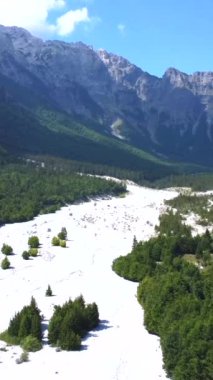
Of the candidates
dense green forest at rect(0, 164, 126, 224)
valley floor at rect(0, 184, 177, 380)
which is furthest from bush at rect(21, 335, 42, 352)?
dense green forest at rect(0, 164, 126, 224)

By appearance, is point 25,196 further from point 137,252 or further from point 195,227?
point 137,252

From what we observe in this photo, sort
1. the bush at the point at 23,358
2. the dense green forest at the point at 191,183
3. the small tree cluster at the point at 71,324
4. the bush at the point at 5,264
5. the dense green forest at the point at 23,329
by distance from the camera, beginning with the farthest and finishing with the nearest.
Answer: the dense green forest at the point at 191,183, the bush at the point at 5,264, the dense green forest at the point at 23,329, the small tree cluster at the point at 71,324, the bush at the point at 23,358

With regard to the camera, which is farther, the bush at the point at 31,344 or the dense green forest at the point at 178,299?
the bush at the point at 31,344

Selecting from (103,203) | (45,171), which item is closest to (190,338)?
(103,203)

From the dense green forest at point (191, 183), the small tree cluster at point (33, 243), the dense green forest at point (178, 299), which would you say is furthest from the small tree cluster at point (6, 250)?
the dense green forest at point (191, 183)

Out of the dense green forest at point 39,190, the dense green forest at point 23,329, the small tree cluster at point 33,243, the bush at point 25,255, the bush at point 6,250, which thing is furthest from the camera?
the dense green forest at point 39,190

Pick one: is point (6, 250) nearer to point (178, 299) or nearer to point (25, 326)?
point (25, 326)

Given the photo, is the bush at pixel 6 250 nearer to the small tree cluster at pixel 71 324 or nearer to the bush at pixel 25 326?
the small tree cluster at pixel 71 324
